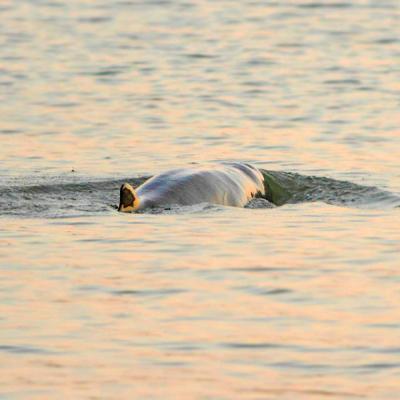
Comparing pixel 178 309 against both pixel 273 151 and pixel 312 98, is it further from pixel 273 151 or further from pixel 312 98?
pixel 312 98

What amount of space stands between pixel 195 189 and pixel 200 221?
0.70 m

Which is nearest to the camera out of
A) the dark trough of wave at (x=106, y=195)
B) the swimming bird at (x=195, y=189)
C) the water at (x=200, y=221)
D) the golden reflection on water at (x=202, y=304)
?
the golden reflection on water at (x=202, y=304)

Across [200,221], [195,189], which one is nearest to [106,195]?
[195,189]

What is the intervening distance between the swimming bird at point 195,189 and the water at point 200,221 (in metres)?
0.17

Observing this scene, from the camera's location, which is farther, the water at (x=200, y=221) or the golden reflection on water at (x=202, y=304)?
the water at (x=200, y=221)

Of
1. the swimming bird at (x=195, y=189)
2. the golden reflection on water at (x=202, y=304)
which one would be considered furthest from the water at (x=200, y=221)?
the swimming bird at (x=195, y=189)

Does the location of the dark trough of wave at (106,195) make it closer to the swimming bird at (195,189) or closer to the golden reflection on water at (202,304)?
the swimming bird at (195,189)

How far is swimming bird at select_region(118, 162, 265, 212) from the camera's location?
16.8 m

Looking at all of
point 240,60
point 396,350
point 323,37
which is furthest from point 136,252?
point 323,37

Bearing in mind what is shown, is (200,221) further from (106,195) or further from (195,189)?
(106,195)

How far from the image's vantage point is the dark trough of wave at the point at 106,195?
17516mm

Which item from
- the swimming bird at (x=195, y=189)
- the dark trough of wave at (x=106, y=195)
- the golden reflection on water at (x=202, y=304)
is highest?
the swimming bird at (x=195, y=189)

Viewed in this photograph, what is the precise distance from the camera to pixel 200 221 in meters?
16.5

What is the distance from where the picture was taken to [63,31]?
34.6 metres
